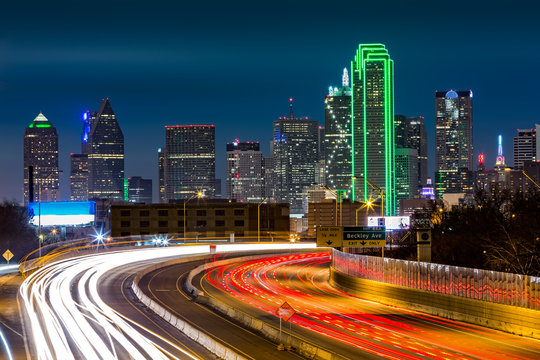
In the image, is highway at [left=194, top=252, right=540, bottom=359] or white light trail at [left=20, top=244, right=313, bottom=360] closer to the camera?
highway at [left=194, top=252, right=540, bottom=359]

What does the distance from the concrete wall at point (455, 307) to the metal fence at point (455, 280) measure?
27cm

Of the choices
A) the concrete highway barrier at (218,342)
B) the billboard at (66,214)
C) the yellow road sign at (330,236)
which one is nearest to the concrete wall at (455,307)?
the yellow road sign at (330,236)

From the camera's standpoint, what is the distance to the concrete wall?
32.7m

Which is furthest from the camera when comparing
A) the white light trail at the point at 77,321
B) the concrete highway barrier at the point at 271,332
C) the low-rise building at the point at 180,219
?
the low-rise building at the point at 180,219

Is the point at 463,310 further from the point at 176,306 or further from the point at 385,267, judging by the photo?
the point at 176,306

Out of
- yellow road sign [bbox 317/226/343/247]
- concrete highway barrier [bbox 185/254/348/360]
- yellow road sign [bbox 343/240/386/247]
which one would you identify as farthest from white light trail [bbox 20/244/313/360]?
yellow road sign [bbox 343/240/386/247]

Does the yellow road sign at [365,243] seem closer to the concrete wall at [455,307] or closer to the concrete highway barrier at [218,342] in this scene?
the concrete wall at [455,307]

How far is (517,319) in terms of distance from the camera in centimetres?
3316

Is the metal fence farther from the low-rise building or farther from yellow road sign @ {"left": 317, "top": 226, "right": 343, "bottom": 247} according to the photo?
the low-rise building

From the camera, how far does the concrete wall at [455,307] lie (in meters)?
32.7

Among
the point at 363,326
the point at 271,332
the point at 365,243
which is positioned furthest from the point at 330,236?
the point at 271,332

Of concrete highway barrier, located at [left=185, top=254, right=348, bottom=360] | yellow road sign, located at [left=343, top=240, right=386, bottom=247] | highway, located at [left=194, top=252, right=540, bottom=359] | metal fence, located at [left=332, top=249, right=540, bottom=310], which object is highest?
yellow road sign, located at [left=343, top=240, right=386, bottom=247]

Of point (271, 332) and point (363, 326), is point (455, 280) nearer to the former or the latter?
point (363, 326)

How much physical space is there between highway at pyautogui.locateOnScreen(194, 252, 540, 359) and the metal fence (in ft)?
4.91
